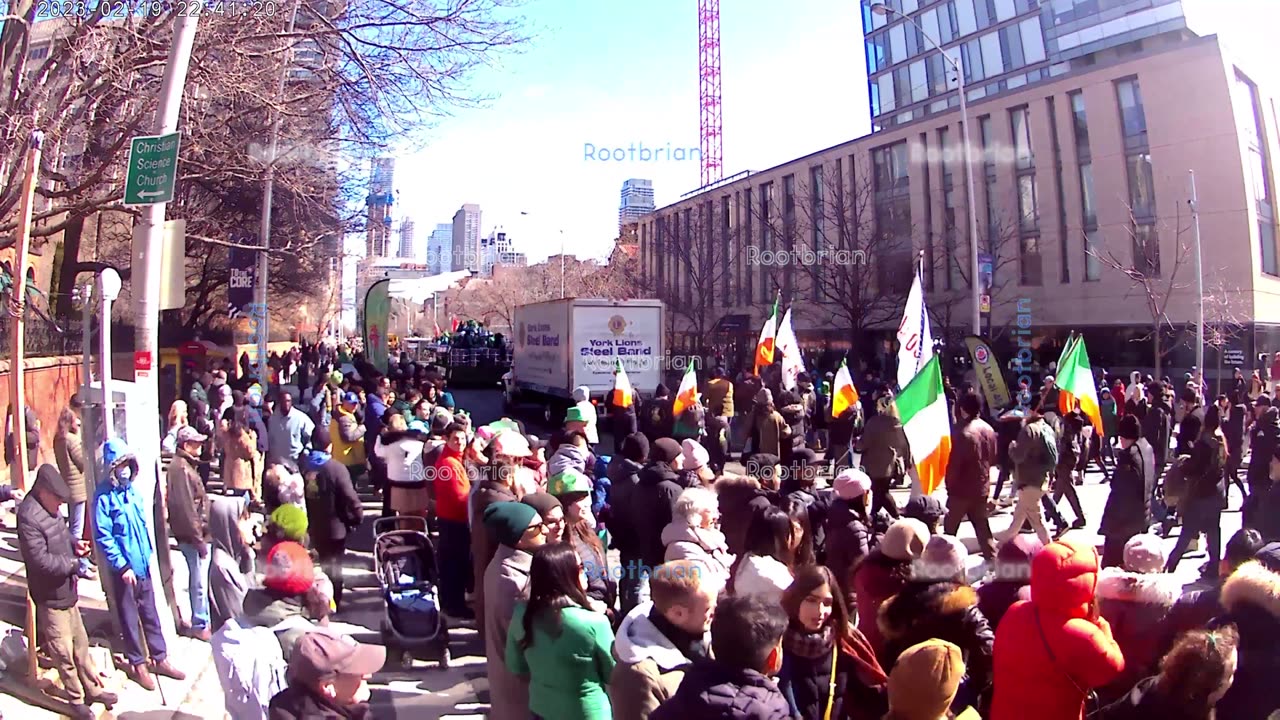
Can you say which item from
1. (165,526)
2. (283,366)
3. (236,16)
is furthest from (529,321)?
(165,526)

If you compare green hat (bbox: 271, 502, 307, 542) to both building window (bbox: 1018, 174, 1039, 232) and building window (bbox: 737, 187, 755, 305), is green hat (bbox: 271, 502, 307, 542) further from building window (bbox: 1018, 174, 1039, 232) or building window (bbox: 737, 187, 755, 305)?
building window (bbox: 737, 187, 755, 305)

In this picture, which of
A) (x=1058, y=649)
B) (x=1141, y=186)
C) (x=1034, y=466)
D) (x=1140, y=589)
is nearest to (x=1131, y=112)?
(x=1141, y=186)

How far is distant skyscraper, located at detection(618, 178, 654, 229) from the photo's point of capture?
6896 cm

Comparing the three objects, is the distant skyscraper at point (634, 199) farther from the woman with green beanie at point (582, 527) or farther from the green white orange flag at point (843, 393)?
the woman with green beanie at point (582, 527)

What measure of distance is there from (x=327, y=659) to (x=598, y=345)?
1652cm

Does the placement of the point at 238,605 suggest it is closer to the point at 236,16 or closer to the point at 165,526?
the point at 165,526

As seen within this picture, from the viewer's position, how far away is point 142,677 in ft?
19.2

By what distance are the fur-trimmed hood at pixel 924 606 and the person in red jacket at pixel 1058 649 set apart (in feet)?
1.03

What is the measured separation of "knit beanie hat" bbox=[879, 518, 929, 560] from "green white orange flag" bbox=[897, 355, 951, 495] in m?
2.89

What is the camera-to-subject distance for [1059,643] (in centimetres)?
324

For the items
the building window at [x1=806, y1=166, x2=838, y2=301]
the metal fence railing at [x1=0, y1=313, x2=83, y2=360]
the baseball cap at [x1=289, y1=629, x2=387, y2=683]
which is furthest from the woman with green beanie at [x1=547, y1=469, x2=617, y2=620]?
the building window at [x1=806, y1=166, x2=838, y2=301]

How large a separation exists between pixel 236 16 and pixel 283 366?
70.8 ft

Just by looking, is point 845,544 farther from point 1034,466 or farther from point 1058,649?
point 1034,466

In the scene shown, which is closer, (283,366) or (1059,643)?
(1059,643)
